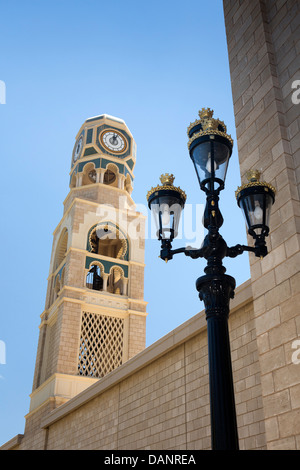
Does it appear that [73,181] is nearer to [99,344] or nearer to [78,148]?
[78,148]

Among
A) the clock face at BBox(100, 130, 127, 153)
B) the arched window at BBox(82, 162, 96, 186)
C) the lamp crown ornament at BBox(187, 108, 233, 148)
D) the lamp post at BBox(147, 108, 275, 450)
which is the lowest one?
the lamp post at BBox(147, 108, 275, 450)

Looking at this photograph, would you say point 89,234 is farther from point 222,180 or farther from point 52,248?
point 222,180

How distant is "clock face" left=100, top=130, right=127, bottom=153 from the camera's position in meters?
30.6

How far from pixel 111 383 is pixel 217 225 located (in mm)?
8775

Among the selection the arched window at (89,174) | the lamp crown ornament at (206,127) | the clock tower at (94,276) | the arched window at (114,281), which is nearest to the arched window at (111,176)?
the clock tower at (94,276)

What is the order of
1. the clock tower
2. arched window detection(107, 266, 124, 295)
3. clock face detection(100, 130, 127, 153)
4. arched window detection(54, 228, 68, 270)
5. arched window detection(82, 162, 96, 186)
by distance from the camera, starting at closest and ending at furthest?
the clock tower → arched window detection(107, 266, 124, 295) → arched window detection(54, 228, 68, 270) → arched window detection(82, 162, 96, 186) → clock face detection(100, 130, 127, 153)

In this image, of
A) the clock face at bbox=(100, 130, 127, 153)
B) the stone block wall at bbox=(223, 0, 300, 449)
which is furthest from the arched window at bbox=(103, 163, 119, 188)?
the stone block wall at bbox=(223, 0, 300, 449)

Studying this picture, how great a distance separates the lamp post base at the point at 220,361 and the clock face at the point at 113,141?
2709 cm

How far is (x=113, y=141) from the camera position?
3097 centimetres

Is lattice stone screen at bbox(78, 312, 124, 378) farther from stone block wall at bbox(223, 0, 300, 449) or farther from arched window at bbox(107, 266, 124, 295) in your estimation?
stone block wall at bbox(223, 0, 300, 449)

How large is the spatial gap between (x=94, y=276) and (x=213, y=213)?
2384cm

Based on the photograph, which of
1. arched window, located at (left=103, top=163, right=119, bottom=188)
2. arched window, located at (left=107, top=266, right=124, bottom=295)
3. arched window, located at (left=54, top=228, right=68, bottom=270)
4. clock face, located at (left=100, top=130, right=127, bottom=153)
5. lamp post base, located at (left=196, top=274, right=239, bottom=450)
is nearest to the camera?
lamp post base, located at (left=196, top=274, right=239, bottom=450)

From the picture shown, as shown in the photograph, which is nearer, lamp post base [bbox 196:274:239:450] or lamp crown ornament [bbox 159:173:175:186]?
lamp post base [bbox 196:274:239:450]
